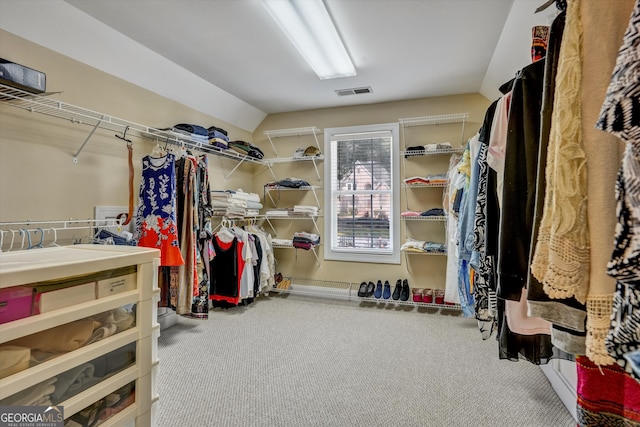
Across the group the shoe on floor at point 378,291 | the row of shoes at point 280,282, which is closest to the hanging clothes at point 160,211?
the row of shoes at point 280,282

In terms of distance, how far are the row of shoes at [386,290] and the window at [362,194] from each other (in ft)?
1.00

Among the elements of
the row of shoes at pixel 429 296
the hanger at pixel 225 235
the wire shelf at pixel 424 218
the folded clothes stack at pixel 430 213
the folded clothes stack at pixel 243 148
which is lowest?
the row of shoes at pixel 429 296

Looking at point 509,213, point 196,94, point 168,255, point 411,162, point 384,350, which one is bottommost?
point 384,350

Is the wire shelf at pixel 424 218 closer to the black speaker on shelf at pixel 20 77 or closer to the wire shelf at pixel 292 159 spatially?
the wire shelf at pixel 292 159

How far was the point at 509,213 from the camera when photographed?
84 cm

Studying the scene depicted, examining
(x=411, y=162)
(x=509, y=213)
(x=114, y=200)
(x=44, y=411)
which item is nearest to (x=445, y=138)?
(x=411, y=162)

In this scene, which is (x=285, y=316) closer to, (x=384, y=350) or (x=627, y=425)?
(x=384, y=350)

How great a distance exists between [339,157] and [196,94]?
1926 mm

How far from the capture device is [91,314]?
109 cm

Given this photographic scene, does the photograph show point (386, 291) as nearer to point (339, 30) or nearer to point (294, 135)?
point (294, 135)

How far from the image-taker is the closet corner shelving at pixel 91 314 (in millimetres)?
912

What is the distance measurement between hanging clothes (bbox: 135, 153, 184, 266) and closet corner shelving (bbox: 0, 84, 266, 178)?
0.37m

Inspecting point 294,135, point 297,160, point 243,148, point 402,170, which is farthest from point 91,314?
point 294,135

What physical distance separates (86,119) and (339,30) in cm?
202
